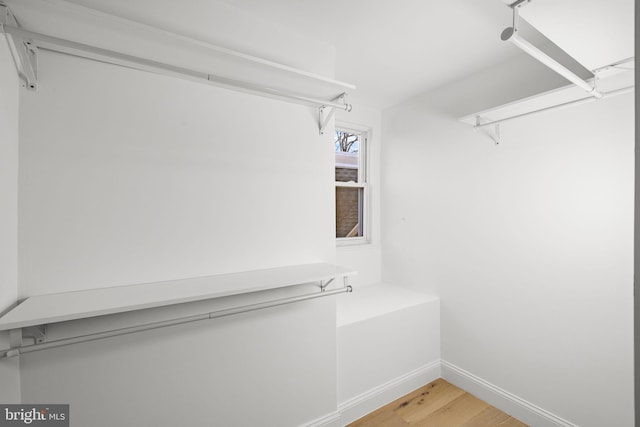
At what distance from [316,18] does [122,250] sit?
1536 millimetres

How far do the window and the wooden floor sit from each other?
4.67 ft

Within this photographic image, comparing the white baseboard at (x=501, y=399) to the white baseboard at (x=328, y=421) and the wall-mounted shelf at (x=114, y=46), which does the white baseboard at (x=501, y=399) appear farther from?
the wall-mounted shelf at (x=114, y=46)

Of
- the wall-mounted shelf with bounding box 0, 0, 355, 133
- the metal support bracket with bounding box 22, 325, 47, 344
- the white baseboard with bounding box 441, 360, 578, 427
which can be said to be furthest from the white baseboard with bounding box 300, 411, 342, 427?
the wall-mounted shelf with bounding box 0, 0, 355, 133

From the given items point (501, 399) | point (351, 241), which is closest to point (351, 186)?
point (351, 241)

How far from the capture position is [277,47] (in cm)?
163

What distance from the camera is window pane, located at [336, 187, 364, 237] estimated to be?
2889 millimetres

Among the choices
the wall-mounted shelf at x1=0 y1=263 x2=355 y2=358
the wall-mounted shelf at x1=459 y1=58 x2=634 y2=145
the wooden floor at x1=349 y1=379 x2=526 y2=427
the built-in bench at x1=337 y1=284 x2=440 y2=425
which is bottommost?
the wooden floor at x1=349 y1=379 x2=526 y2=427

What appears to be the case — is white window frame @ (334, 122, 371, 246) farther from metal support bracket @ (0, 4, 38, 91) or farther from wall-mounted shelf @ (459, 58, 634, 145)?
metal support bracket @ (0, 4, 38, 91)

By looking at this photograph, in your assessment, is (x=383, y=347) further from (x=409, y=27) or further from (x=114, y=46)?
(x=114, y=46)

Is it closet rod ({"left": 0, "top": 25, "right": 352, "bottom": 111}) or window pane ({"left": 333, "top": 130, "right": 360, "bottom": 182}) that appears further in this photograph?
window pane ({"left": 333, "top": 130, "right": 360, "bottom": 182})

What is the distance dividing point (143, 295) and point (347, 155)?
2.25 meters

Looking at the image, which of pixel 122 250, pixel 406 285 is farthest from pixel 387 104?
pixel 122 250

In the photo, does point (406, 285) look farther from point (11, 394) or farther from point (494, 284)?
point (11, 394)

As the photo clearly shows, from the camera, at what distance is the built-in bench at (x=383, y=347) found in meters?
1.91
